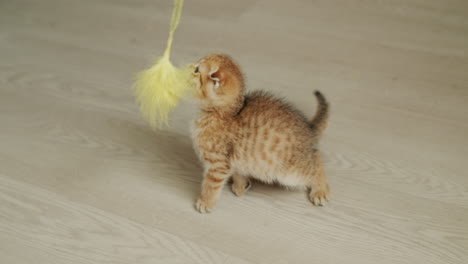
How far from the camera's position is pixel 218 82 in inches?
37.8

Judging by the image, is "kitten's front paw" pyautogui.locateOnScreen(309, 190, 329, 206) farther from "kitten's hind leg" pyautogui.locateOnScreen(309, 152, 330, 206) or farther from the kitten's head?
the kitten's head

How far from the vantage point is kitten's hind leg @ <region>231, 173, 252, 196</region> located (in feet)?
3.82

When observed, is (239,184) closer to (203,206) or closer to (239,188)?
(239,188)

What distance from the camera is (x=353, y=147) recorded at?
1.31 m

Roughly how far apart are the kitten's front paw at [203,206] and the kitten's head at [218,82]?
0.29 meters

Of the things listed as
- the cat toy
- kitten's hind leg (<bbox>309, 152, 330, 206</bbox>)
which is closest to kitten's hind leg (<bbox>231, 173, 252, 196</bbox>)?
kitten's hind leg (<bbox>309, 152, 330, 206</bbox>)

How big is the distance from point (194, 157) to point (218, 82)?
416 mm

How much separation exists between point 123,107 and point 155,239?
2.10ft

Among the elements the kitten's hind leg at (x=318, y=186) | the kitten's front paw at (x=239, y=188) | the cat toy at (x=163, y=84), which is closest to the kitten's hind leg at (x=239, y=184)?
the kitten's front paw at (x=239, y=188)

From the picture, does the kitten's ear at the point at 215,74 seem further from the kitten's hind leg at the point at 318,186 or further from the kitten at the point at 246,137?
the kitten's hind leg at the point at 318,186

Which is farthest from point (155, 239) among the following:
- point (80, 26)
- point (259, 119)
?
point (80, 26)

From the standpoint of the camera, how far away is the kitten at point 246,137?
1003 millimetres

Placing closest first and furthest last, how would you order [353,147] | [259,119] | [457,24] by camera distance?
[259,119], [353,147], [457,24]

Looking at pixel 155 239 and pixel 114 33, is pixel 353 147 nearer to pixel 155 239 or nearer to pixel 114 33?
pixel 155 239
